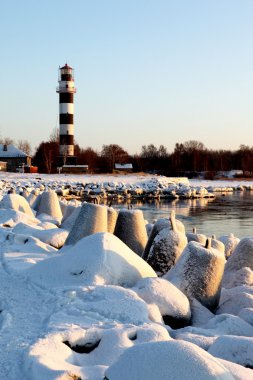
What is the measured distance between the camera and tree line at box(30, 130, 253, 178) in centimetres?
7088

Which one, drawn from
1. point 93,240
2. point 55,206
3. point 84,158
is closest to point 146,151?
point 84,158

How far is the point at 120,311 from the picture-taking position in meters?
4.84

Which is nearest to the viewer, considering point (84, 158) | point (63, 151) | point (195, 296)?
point (195, 296)

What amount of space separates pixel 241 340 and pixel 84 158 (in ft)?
216

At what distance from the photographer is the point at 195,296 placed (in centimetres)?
616

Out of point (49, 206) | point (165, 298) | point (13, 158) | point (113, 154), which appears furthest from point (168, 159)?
point (165, 298)

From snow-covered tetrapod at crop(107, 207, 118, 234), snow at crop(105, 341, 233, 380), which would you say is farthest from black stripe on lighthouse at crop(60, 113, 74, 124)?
snow at crop(105, 341, 233, 380)

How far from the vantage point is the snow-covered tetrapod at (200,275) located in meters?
6.17

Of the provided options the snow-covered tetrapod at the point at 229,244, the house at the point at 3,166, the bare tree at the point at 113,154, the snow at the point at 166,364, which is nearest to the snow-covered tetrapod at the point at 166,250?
the snow-covered tetrapod at the point at 229,244

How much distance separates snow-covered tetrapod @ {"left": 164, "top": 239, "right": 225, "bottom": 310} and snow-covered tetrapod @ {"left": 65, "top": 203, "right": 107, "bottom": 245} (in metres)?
2.16

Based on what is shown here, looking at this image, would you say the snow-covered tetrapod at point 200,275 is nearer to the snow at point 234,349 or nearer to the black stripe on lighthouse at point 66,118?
the snow at point 234,349

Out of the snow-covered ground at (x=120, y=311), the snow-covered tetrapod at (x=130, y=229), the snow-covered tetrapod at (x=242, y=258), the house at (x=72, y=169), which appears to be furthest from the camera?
the house at (x=72, y=169)

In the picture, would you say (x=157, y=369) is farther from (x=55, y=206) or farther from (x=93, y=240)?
(x=55, y=206)

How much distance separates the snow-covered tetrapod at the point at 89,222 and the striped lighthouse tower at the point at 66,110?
42.9 meters
